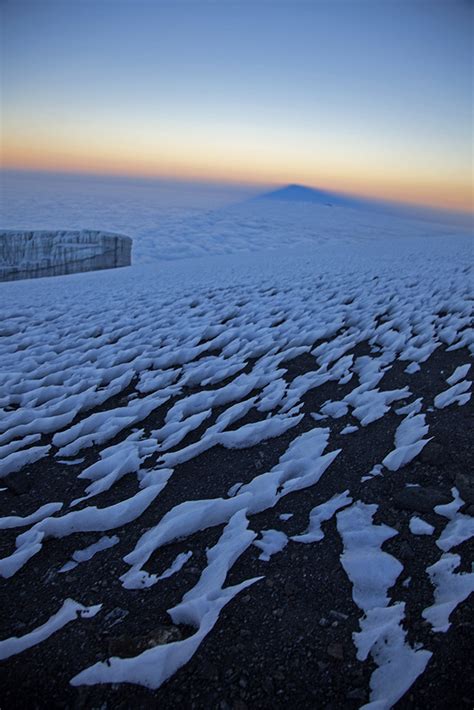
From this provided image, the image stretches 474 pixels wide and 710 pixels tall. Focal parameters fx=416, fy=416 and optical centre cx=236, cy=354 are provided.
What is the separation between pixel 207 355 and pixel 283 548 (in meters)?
2.85

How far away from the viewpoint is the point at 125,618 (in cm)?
170

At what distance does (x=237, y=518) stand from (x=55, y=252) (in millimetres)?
11878

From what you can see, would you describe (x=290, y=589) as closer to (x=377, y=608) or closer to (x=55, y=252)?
(x=377, y=608)

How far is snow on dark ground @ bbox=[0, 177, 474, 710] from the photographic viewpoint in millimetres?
1478

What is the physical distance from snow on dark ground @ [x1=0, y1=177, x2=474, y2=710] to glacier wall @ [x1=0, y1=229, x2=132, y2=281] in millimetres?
7731

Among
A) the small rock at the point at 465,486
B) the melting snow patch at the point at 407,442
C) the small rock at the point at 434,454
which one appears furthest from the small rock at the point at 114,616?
the small rock at the point at 434,454

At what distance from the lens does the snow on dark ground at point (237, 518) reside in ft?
4.85

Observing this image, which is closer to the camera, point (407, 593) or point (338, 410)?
point (407, 593)

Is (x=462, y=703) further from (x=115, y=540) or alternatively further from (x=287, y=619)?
(x=115, y=540)

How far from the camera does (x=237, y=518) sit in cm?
221

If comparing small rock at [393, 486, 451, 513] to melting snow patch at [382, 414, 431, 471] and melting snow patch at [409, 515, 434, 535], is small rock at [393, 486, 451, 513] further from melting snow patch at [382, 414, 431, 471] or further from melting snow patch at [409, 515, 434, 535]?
melting snow patch at [382, 414, 431, 471]

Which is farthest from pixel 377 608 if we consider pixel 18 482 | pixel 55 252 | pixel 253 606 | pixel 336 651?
pixel 55 252

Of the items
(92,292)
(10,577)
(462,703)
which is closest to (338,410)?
(462,703)

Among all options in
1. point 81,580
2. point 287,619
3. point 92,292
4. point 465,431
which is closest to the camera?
point 287,619
